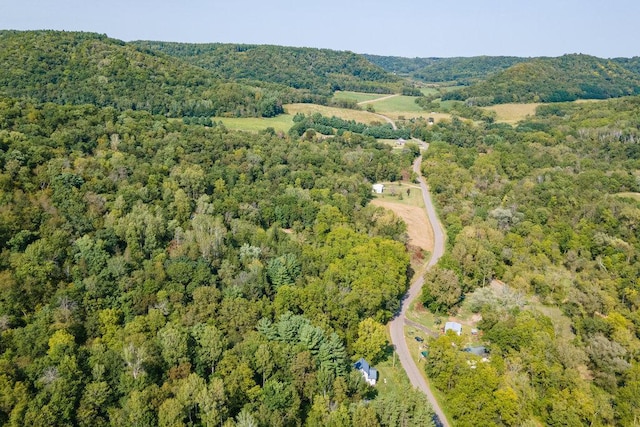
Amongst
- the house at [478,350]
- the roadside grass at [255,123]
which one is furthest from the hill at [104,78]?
the house at [478,350]

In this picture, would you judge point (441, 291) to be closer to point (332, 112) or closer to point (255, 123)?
point (255, 123)

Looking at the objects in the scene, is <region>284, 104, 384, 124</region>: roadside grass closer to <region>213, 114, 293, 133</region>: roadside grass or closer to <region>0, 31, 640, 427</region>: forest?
<region>213, 114, 293, 133</region>: roadside grass

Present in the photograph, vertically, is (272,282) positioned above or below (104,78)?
below

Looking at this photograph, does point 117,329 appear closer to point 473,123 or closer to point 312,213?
point 312,213

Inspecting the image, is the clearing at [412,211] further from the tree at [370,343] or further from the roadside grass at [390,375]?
the tree at [370,343]

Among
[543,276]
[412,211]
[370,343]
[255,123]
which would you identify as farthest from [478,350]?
[255,123]

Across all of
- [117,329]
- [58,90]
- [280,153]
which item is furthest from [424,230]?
[58,90]
